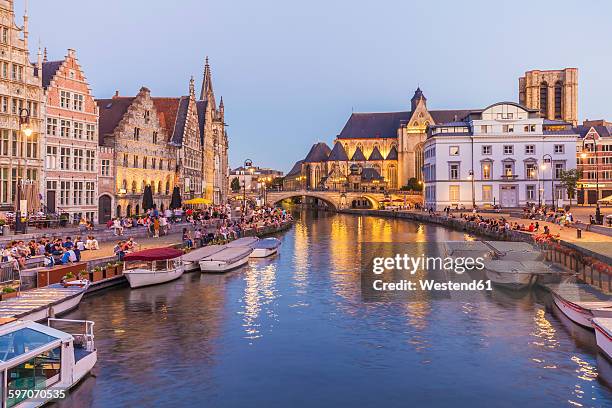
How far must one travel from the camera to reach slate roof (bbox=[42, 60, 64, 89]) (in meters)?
52.7

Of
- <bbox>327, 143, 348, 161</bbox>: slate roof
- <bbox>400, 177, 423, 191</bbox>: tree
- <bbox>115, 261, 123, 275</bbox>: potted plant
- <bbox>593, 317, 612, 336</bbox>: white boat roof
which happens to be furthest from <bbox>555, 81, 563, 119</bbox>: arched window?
<bbox>593, 317, 612, 336</bbox>: white boat roof

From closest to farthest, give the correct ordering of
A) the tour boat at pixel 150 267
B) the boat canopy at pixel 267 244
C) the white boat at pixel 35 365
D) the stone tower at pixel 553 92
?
1. the white boat at pixel 35 365
2. the tour boat at pixel 150 267
3. the boat canopy at pixel 267 244
4. the stone tower at pixel 553 92

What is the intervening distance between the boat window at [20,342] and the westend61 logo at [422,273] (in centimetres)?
1773

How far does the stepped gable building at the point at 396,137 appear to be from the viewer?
160 m

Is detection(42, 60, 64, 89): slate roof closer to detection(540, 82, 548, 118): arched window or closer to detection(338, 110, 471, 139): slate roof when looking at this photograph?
detection(338, 110, 471, 139): slate roof

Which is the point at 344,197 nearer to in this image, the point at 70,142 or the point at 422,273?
the point at 70,142

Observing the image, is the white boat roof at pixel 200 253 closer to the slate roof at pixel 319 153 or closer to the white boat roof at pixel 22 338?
the white boat roof at pixel 22 338

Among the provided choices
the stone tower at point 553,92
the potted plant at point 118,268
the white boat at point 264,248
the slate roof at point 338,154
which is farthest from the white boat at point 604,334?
the slate roof at point 338,154

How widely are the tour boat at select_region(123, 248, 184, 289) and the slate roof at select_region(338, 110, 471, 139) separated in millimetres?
138397

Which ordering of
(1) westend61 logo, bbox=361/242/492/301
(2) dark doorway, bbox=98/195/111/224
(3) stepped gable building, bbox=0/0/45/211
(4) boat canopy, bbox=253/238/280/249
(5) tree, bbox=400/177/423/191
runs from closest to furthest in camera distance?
1. (1) westend61 logo, bbox=361/242/492/301
2. (3) stepped gable building, bbox=0/0/45/211
3. (4) boat canopy, bbox=253/238/280/249
4. (2) dark doorway, bbox=98/195/111/224
5. (5) tree, bbox=400/177/423/191

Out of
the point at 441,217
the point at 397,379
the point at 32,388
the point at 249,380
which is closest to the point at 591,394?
the point at 397,379

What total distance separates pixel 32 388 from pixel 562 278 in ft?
87.5

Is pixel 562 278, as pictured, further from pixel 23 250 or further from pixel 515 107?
pixel 515 107

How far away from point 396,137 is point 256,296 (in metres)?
143
